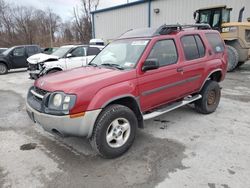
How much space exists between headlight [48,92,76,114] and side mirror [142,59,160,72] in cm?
129

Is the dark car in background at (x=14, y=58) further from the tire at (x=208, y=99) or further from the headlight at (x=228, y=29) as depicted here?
the tire at (x=208, y=99)

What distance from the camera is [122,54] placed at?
4094mm

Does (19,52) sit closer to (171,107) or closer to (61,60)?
(61,60)

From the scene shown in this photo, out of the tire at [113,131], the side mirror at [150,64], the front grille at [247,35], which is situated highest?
the front grille at [247,35]

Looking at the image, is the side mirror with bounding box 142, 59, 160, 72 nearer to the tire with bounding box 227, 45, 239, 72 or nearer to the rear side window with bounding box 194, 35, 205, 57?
the rear side window with bounding box 194, 35, 205, 57

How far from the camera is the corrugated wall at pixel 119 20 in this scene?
23250mm

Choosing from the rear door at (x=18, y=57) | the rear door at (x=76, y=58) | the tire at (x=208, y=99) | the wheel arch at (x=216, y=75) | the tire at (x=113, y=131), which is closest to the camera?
the tire at (x=113, y=131)

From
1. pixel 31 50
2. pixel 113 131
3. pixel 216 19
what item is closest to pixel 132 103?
pixel 113 131

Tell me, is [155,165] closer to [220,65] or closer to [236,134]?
[236,134]

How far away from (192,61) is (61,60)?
19.1 ft

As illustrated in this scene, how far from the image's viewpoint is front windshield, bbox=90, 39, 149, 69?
379 centimetres

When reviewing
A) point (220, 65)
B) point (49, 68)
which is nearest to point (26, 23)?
point (49, 68)

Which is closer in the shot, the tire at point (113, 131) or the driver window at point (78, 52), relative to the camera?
the tire at point (113, 131)

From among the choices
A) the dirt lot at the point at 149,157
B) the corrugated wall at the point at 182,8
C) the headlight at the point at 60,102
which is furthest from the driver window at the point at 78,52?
the corrugated wall at the point at 182,8
